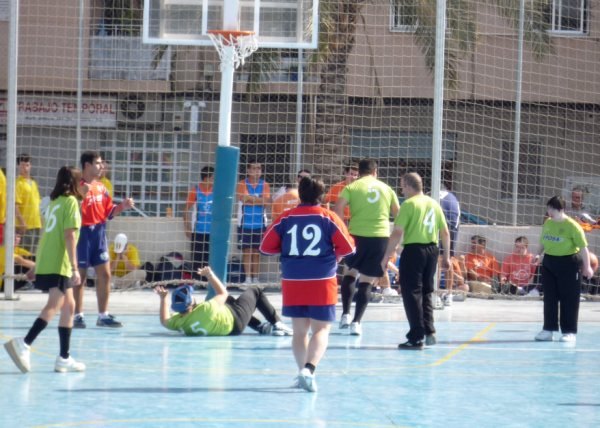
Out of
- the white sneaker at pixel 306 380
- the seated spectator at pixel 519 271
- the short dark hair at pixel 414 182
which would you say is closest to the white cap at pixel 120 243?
the seated spectator at pixel 519 271

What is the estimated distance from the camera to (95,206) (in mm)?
12375

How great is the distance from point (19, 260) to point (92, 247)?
12.6ft

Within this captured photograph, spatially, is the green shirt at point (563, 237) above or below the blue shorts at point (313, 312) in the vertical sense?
above

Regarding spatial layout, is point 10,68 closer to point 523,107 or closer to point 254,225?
point 254,225

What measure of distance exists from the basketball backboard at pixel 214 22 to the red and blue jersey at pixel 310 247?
16.1 feet

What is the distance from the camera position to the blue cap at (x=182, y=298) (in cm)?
1170

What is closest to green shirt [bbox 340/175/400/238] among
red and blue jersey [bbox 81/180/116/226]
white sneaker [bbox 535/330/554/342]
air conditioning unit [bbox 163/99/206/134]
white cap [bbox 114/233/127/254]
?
white sneaker [bbox 535/330/554/342]

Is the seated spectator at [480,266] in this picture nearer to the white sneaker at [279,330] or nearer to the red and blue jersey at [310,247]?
the white sneaker at [279,330]

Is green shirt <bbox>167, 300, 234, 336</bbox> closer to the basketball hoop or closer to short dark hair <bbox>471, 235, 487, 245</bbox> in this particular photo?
the basketball hoop

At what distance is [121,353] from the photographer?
1092 cm

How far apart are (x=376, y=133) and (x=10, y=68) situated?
991 cm

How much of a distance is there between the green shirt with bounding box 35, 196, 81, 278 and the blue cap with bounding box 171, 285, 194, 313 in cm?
233

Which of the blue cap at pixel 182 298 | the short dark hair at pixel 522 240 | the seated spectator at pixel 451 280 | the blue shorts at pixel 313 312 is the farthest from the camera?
the short dark hair at pixel 522 240

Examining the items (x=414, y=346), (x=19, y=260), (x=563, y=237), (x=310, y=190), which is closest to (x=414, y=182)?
(x=414, y=346)
